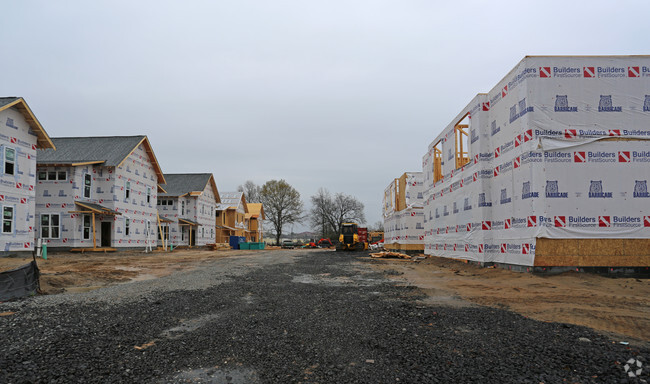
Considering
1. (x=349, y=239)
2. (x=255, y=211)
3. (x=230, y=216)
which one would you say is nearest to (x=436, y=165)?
(x=349, y=239)

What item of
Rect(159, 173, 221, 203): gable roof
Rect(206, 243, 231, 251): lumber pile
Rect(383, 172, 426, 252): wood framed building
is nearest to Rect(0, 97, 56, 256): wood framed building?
Rect(159, 173, 221, 203): gable roof

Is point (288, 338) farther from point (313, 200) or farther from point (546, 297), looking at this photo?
point (313, 200)

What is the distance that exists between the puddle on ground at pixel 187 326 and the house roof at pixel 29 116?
1723 centimetres

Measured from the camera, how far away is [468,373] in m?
3.74

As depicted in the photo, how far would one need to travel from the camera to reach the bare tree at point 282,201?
67250 mm

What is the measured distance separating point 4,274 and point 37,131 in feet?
48.9

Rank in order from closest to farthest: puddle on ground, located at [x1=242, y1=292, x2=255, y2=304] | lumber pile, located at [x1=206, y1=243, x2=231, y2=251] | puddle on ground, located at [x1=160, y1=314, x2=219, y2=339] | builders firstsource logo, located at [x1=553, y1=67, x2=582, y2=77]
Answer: puddle on ground, located at [x1=160, y1=314, x2=219, y2=339]
puddle on ground, located at [x1=242, y1=292, x2=255, y2=304]
builders firstsource logo, located at [x1=553, y1=67, x2=582, y2=77]
lumber pile, located at [x1=206, y1=243, x2=231, y2=251]

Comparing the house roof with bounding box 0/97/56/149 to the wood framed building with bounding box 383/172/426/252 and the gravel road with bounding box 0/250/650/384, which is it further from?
the wood framed building with bounding box 383/172/426/252

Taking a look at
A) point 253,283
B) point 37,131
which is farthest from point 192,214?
point 253,283

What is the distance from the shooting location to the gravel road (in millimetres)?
3691

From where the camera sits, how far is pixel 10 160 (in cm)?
1784

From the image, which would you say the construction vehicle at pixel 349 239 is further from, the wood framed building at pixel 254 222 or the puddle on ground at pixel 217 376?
the puddle on ground at pixel 217 376

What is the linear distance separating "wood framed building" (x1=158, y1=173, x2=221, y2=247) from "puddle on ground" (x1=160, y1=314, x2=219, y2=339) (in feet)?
105

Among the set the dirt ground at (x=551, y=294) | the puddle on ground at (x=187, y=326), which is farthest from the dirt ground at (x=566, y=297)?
the puddle on ground at (x=187, y=326)
